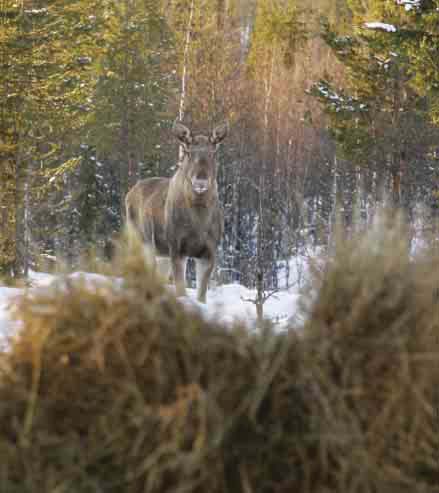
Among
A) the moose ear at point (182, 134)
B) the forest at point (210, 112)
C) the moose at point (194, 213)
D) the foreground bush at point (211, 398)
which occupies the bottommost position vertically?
the foreground bush at point (211, 398)

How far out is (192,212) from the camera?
1034cm

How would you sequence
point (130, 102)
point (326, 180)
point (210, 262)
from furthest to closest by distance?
point (326, 180), point (130, 102), point (210, 262)

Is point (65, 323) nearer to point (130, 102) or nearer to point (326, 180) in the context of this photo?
point (130, 102)

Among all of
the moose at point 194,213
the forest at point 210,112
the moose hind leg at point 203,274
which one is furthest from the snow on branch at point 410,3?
the moose hind leg at point 203,274

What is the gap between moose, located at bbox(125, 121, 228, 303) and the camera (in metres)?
9.93

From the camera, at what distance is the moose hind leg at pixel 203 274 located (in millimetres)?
9820

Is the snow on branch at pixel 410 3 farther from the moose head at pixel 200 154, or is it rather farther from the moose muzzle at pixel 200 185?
the moose muzzle at pixel 200 185

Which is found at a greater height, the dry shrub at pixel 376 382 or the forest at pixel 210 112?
the forest at pixel 210 112

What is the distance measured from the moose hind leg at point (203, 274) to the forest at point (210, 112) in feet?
17.9

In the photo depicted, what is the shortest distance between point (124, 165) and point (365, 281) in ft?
99.1

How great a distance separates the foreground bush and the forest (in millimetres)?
13213

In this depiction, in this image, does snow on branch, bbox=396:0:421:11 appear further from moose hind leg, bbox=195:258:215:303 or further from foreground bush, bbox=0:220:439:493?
foreground bush, bbox=0:220:439:493

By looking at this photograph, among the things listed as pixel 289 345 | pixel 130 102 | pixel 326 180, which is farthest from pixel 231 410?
pixel 326 180

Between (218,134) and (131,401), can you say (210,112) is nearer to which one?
(218,134)
